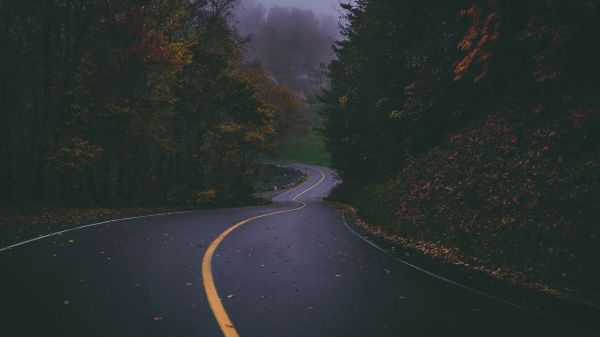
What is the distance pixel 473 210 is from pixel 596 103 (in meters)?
4.10

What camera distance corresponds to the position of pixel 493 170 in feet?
37.1

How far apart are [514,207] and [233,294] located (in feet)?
22.3

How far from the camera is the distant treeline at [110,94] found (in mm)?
16844

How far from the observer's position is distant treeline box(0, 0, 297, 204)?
16844 mm

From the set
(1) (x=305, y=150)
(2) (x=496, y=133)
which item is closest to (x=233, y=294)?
(2) (x=496, y=133)

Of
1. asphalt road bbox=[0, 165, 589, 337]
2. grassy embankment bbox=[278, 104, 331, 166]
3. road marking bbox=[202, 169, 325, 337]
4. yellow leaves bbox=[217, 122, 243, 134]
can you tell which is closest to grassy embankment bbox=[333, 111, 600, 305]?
asphalt road bbox=[0, 165, 589, 337]

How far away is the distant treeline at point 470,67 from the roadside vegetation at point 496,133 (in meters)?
0.04

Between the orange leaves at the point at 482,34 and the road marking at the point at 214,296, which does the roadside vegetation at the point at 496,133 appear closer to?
the orange leaves at the point at 482,34

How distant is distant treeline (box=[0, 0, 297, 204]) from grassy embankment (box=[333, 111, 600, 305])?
12.3 meters

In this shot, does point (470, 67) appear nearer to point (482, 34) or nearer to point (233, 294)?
point (482, 34)

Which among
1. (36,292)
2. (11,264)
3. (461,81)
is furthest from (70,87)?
(461,81)

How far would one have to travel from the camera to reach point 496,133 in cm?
1304

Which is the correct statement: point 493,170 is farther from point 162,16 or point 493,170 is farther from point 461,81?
point 162,16

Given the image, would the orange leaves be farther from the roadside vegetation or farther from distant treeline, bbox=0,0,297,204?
distant treeline, bbox=0,0,297,204
